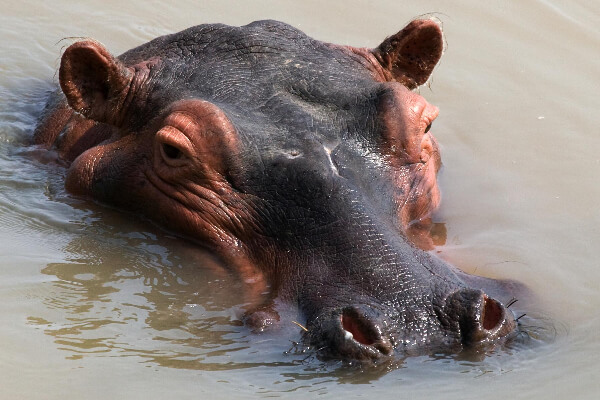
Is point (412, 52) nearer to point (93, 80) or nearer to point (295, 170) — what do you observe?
point (295, 170)

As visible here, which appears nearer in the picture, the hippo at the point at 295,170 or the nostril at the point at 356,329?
the nostril at the point at 356,329

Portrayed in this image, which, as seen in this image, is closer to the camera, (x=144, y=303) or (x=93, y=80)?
(x=144, y=303)

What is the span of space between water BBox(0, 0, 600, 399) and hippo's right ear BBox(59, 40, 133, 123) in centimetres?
73

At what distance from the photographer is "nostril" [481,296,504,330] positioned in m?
5.49

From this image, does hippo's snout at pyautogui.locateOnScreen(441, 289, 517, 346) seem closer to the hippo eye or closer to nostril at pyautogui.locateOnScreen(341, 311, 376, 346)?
nostril at pyautogui.locateOnScreen(341, 311, 376, 346)

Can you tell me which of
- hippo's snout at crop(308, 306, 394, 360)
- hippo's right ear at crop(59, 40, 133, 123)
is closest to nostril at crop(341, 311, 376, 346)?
hippo's snout at crop(308, 306, 394, 360)

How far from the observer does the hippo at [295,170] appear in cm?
550

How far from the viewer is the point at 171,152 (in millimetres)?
6805

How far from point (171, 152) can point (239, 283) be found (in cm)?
103

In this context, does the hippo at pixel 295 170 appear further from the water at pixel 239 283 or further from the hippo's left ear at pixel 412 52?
the water at pixel 239 283

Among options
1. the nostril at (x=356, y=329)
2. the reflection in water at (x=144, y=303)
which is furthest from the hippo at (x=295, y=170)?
the reflection in water at (x=144, y=303)

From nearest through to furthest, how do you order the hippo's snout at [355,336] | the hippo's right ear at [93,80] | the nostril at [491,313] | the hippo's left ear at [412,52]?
1. the hippo's snout at [355,336]
2. the nostril at [491,313]
3. the hippo's right ear at [93,80]
4. the hippo's left ear at [412,52]

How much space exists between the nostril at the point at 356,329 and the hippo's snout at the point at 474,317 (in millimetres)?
420

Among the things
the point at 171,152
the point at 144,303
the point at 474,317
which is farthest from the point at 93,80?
the point at 474,317
